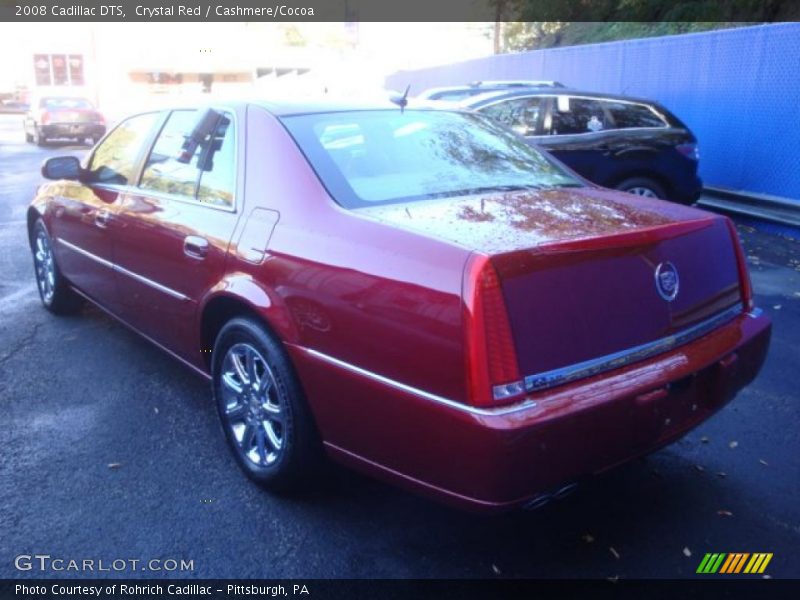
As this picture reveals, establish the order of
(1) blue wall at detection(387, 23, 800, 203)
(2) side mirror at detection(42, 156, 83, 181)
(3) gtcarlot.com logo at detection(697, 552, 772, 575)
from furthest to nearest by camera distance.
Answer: (1) blue wall at detection(387, 23, 800, 203)
(2) side mirror at detection(42, 156, 83, 181)
(3) gtcarlot.com logo at detection(697, 552, 772, 575)

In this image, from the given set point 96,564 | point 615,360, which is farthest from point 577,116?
point 96,564

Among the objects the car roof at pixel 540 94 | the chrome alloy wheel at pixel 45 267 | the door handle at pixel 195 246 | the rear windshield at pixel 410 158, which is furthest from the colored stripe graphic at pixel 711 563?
the car roof at pixel 540 94

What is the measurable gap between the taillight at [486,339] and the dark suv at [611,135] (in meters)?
6.22

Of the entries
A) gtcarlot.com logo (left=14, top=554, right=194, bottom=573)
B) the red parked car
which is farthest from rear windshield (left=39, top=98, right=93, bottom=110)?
gtcarlot.com logo (left=14, top=554, right=194, bottom=573)

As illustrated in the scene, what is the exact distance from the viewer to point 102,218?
4.27 m

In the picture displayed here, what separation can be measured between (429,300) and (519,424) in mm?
472

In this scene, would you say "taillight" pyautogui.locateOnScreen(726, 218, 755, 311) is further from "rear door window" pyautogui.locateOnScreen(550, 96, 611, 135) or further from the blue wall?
the blue wall

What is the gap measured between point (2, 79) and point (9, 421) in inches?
1961

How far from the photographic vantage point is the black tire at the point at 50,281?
17.6 feet

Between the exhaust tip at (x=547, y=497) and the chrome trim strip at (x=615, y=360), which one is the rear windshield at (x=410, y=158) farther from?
the exhaust tip at (x=547, y=497)

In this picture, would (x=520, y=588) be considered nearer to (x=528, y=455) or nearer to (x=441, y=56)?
(x=528, y=455)

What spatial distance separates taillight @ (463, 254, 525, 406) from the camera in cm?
215

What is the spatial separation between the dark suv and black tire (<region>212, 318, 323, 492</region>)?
5687mm

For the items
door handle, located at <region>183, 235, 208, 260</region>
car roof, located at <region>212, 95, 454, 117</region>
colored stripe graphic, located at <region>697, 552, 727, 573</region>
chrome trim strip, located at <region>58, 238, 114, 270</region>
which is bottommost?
colored stripe graphic, located at <region>697, 552, 727, 573</region>
